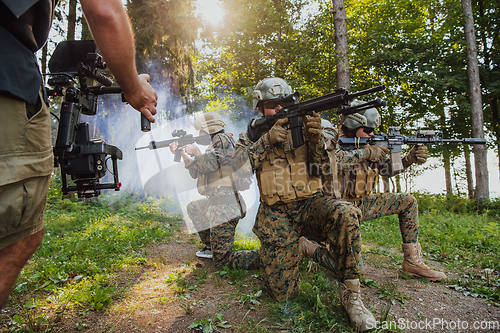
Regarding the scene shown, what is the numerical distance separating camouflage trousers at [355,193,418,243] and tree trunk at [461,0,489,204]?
298 inches

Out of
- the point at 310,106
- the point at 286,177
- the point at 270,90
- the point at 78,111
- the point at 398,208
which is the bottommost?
the point at 398,208

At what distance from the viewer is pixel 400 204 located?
383cm

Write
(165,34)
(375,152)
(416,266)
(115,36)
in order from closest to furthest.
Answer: (115,36) → (416,266) → (375,152) → (165,34)

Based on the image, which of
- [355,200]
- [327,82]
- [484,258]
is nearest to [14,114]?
[355,200]

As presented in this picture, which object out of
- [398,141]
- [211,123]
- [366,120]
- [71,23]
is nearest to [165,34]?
[71,23]

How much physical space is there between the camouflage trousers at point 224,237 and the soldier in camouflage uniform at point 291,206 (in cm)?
57

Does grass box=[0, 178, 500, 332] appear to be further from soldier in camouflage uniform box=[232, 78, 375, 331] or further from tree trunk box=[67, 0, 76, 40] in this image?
tree trunk box=[67, 0, 76, 40]

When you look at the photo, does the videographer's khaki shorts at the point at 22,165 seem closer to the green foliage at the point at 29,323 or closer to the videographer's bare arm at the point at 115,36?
the videographer's bare arm at the point at 115,36

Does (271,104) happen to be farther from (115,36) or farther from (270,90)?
(115,36)

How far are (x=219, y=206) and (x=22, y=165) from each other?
313 centimetres

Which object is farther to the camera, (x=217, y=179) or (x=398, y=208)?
(x=217, y=179)

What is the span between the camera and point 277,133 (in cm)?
313

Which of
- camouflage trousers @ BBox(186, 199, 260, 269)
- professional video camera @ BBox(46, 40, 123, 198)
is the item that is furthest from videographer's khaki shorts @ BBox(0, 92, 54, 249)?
camouflage trousers @ BBox(186, 199, 260, 269)

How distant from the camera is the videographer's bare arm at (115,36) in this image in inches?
48.1
